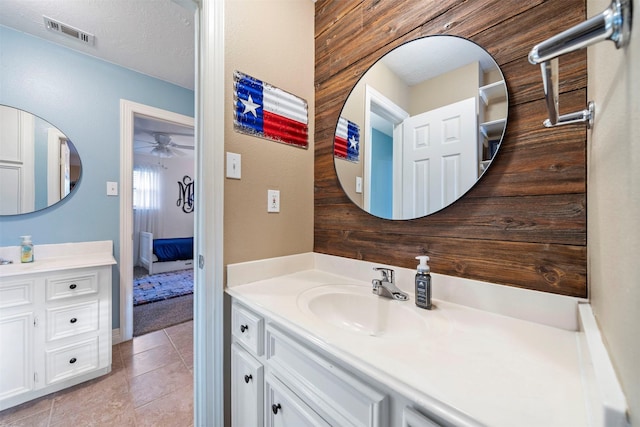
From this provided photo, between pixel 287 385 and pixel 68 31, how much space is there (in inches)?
100

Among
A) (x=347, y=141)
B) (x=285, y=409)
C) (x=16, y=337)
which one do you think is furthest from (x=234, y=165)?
(x=16, y=337)

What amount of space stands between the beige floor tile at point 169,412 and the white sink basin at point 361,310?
110cm

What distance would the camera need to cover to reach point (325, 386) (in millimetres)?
610

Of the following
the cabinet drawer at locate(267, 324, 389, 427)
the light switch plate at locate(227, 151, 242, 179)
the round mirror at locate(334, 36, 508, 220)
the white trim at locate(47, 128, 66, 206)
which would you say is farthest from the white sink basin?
the white trim at locate(47, 128, 66, 206)

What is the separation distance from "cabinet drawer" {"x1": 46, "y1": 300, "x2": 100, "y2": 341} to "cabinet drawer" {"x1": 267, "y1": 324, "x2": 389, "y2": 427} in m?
1.65

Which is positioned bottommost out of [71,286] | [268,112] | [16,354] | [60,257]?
[16,354]

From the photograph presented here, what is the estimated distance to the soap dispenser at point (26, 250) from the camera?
160 cm

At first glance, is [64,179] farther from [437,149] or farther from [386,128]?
[437,149]

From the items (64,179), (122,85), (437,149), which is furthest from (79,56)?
(437,149)

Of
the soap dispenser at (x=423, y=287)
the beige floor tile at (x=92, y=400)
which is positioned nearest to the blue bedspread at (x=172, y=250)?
the beige floor tile at (x=92, y=400)

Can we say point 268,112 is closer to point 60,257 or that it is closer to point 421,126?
point 421,126

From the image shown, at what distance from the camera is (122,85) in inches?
80.3

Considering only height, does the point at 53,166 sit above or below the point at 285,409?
above

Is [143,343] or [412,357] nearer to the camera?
[412,357]
